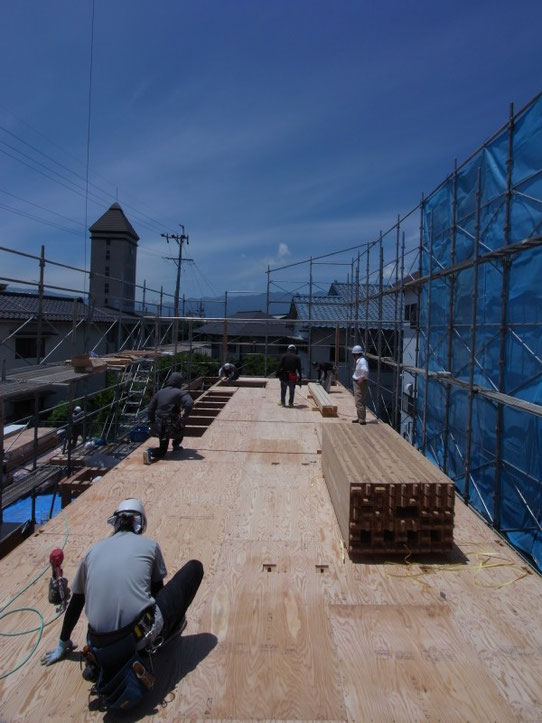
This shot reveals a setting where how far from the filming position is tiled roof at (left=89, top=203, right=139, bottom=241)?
4391 cm

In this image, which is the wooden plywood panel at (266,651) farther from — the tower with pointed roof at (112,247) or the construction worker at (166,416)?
the tower with pointed roof at (112,247)

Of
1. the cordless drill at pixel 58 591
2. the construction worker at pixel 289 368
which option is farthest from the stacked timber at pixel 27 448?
the cordless drill at pixel 58 591

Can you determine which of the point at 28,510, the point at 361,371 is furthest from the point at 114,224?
the point at 361,371

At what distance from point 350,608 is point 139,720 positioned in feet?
5.51

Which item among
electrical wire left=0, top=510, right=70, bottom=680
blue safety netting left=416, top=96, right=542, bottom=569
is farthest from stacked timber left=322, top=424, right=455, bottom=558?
blue safety netting left=416, top=96, right=542, bottom=569

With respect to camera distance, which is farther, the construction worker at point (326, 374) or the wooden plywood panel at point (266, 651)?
the construction worker at point (326, 374)

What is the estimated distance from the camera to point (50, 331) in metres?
19.5

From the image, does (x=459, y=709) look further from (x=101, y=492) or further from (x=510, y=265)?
(x=510, y=265)

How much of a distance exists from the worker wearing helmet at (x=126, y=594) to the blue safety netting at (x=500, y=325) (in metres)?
5.17

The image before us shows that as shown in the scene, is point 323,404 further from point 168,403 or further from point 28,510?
point 28,510

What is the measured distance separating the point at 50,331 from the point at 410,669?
19.1 m

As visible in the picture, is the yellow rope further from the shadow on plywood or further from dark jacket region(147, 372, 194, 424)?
dark jacket region(147, 372, 194, 424)

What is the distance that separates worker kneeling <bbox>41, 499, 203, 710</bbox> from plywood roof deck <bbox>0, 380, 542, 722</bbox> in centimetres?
22

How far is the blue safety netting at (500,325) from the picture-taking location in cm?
659
